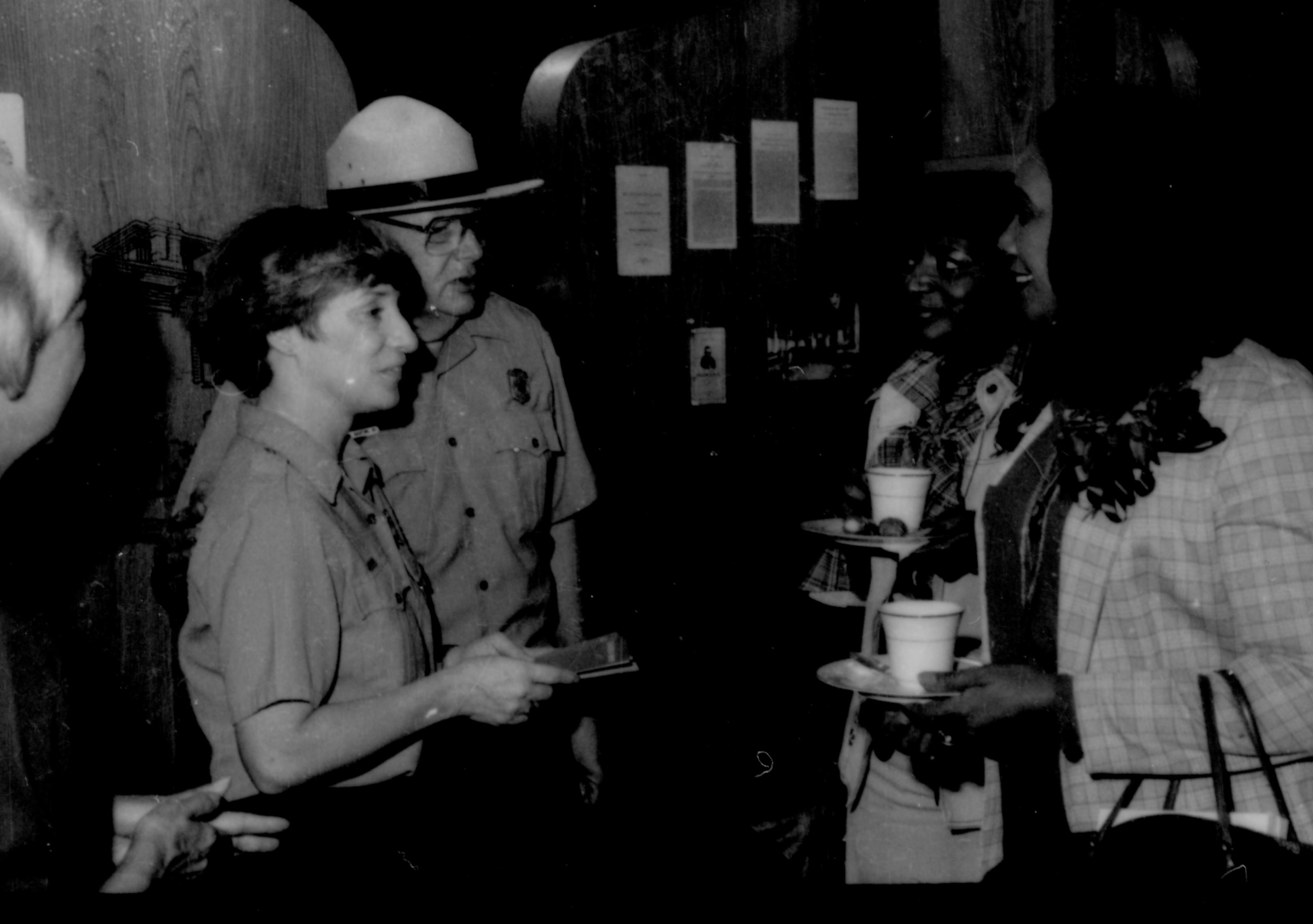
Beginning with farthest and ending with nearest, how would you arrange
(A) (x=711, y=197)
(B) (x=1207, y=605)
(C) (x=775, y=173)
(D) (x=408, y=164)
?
(C) (x=775, y=173) < (A) (x=711, y=197) < (D) (x=408, y=164) < (B) (x=1207, y=605)

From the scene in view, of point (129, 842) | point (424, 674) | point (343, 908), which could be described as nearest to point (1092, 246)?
point (424, 674)

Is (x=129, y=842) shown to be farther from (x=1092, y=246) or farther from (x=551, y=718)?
(x=1092, y=246)

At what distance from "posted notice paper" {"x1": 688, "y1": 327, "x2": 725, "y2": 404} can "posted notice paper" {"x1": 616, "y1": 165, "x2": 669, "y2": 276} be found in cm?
23

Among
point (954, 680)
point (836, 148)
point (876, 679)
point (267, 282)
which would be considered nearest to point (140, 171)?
point (267, 282)

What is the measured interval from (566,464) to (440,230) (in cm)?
67

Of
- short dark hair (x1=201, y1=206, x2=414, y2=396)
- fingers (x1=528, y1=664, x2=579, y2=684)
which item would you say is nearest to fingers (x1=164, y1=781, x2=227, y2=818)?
fingers (x1=528, y1=664, x2=579, y2=684)

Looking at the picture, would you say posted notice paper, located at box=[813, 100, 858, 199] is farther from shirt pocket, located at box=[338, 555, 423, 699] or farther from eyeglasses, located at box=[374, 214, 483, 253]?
shirt pocket, located at box=[338, 555, 423, 699]

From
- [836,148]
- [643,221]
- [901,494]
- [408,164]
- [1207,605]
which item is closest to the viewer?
[1207,605]

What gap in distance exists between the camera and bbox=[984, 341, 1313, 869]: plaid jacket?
1.64m

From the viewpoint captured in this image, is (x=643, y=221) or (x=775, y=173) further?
(x=775, y=173)

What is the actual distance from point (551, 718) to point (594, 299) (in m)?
1.31

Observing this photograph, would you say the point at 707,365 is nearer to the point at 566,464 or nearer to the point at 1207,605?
the point at 566,464

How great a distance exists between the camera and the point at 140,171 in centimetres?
272

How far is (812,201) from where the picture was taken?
13.1 feet
